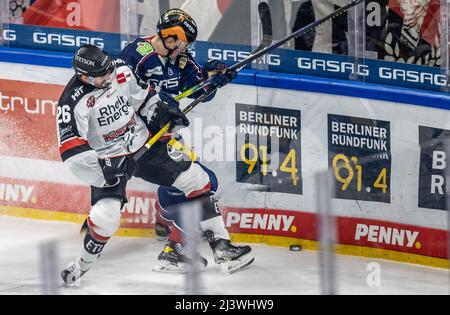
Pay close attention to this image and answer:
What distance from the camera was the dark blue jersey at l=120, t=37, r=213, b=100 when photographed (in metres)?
7.40

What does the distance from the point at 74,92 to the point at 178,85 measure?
71cm

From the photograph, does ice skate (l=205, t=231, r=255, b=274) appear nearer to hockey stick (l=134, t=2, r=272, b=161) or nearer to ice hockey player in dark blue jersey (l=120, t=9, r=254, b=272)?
ice hockey player in dark blue jersey (l=120, t=9, r=254, b=272)

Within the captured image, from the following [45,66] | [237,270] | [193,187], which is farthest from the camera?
[45,66]

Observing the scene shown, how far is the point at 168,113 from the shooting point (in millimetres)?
7270

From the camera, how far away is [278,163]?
7.79 metres

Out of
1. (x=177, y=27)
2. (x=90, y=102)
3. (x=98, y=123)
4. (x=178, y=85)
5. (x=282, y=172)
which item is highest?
(x=177, y=27)

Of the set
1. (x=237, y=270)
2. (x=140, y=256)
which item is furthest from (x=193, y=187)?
(x=237, y=270)

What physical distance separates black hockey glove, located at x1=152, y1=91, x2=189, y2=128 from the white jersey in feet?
0.33

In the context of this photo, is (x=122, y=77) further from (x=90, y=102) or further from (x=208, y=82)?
(x=208, y=82)

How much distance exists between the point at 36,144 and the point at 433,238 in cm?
274

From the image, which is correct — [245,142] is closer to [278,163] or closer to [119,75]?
[278,163]

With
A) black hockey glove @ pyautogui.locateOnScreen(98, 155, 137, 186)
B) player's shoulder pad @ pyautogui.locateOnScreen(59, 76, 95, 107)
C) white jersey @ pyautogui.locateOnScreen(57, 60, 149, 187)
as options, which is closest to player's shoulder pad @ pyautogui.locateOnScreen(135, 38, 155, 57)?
white jersey @ pyautogui.locateOnScreen(57, 60, 149, 187)

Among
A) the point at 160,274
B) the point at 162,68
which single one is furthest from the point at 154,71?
the point at 160,274

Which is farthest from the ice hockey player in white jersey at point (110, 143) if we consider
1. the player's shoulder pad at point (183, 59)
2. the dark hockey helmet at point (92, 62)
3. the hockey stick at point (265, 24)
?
the hockey stick at point (265, 24)
